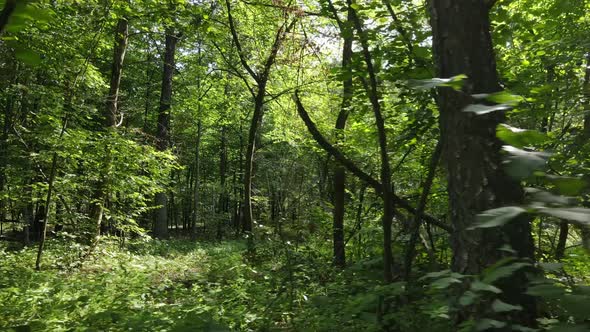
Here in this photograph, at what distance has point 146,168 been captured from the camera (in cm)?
979

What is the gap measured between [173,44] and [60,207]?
10197 mm

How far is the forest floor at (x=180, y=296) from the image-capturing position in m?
3.36

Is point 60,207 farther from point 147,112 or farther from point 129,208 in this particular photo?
point 147,112

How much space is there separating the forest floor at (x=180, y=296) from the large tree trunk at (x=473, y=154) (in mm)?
442

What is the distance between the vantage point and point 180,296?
19.4 ft

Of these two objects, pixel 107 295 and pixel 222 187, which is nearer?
pixel 107 295

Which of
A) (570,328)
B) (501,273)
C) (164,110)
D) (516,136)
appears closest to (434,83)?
(516,136)

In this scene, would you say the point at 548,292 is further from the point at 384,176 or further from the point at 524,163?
the point at 384,176

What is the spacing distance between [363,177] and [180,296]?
3789mm

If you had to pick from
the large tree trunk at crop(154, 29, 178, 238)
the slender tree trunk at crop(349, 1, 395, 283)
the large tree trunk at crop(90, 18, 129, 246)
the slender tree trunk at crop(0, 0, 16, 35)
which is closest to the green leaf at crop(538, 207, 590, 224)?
the slender tree trunk at crop(0, 0, 16, 35)

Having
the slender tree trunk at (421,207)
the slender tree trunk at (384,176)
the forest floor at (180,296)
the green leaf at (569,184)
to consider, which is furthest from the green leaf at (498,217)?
the slender tree trunk at (384,176)

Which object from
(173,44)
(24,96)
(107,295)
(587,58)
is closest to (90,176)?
(24,96)

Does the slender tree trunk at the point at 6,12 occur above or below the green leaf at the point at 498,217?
above

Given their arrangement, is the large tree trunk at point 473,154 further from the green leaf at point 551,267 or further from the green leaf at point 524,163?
the green leaf at point 524,163
